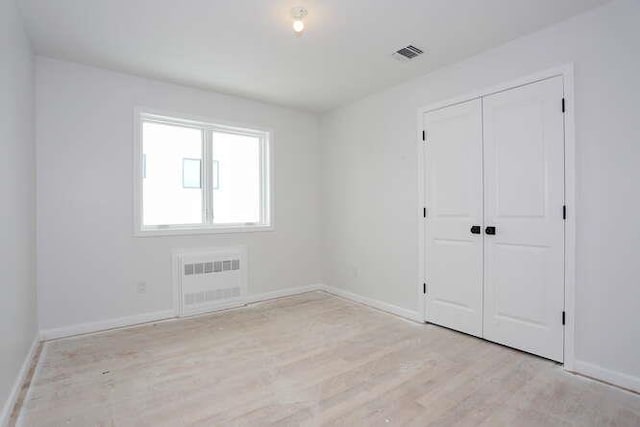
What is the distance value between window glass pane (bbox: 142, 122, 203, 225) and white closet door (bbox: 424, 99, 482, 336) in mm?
2710

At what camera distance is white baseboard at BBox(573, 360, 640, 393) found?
7.11 ft

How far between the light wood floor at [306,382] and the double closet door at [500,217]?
26 centimetres

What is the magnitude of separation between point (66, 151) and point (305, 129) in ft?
9.44

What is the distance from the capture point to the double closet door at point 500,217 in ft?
8.41

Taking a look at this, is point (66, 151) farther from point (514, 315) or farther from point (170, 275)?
point (514, 315)

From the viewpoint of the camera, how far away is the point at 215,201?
4141mm

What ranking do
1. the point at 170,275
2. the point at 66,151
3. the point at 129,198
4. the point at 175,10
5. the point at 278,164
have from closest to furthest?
the point at 175,10 → the point at 66,151 → the point at 129,198 → the point at 170,275 → the point at 278,164

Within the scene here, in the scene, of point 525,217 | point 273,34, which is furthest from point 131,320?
point 525,217

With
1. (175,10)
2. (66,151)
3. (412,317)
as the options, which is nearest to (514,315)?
(412,317)

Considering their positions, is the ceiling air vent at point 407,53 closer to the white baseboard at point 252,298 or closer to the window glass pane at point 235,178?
the window glass pane at point 235,178

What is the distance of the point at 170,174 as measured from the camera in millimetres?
3834

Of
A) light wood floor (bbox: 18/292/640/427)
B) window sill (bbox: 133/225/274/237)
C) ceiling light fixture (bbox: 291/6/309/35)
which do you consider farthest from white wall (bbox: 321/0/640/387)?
window sill (bbox: 133/225/274/237)

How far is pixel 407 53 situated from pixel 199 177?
2.70 meters

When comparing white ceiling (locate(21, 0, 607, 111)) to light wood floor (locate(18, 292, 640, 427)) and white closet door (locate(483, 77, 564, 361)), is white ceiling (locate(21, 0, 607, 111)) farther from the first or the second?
light wood floor (locate(18, 292, 640, 427))
